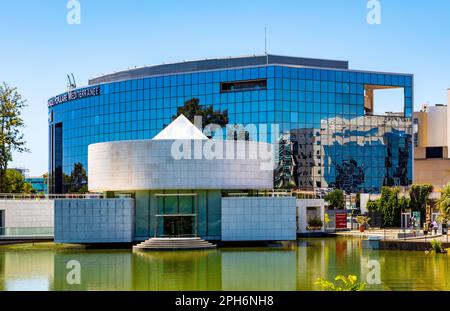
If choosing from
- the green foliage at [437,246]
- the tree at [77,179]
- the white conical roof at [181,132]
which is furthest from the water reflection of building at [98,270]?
the tree at [77,179]

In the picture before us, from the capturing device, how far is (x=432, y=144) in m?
92.9

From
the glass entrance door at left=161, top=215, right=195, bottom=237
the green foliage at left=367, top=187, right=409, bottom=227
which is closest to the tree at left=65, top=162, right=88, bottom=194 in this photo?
the green foliage at left=367, top=187, right=409, bottom=227

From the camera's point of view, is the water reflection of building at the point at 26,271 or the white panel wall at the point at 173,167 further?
the white panel wall at the point at 173,167

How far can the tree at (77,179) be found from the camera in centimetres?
9156

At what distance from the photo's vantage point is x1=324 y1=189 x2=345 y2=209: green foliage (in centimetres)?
7369

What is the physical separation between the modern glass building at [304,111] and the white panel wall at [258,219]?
30288mm

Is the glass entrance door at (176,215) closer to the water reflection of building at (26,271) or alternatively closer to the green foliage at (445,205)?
the water reflection of building at (26,271)

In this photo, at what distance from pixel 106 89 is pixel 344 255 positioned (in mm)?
57464

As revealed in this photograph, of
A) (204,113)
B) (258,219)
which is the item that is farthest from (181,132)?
(204,113)

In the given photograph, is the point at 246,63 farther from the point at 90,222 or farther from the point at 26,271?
the point at 26,271

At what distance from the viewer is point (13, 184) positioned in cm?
6919

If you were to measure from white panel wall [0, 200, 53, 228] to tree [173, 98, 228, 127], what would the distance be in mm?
Answer: 28752

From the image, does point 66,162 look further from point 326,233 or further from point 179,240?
point 179,240
